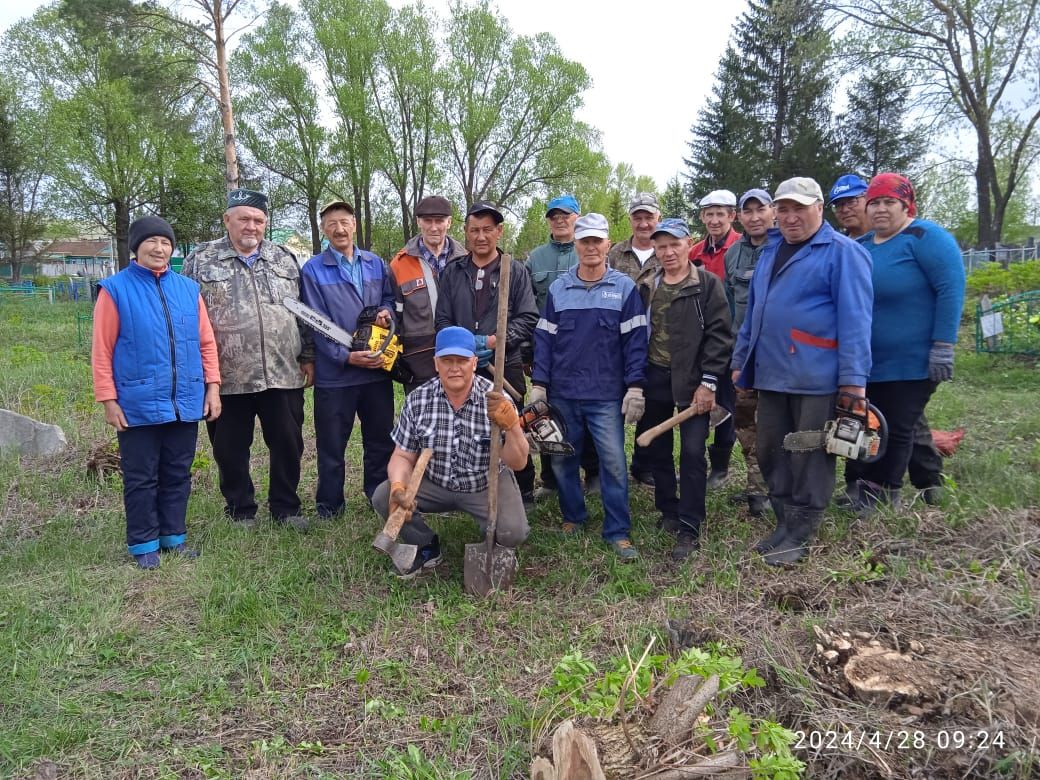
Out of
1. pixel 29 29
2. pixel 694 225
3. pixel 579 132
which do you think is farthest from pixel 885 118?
pixel 29 29

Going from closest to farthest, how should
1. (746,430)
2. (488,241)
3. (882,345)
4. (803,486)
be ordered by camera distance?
(803,486)
(882,345)
(488,241)
(746,430)

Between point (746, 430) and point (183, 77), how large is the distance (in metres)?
15.1

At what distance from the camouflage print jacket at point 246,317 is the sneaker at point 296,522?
930 mm

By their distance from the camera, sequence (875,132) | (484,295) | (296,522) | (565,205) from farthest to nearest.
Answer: (875,132)
(565,205)
(296,522)
(484,295)

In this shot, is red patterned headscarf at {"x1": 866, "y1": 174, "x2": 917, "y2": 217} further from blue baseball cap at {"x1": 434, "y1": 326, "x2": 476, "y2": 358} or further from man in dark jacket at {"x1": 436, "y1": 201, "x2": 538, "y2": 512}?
blue baseball cap at {"x1": 434, "y1": 326, "x2": 476, "y2": 358}

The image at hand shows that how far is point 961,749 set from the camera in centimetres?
211

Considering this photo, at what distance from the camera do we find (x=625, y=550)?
4125 mm

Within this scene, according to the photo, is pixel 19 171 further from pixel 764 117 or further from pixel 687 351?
pixel 687 351

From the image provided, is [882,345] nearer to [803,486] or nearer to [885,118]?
[803,486]

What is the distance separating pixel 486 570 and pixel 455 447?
719 millimetres

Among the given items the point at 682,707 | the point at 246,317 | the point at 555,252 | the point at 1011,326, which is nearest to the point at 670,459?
the point at 555,252

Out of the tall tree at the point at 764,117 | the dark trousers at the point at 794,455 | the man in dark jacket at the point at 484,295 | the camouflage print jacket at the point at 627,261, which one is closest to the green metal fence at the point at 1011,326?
the camouflage print jacket at the point at 627,261

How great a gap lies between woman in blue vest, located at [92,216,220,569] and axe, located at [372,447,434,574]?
1377 millimetres

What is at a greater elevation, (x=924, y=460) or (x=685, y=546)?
(x=924, y=460)
